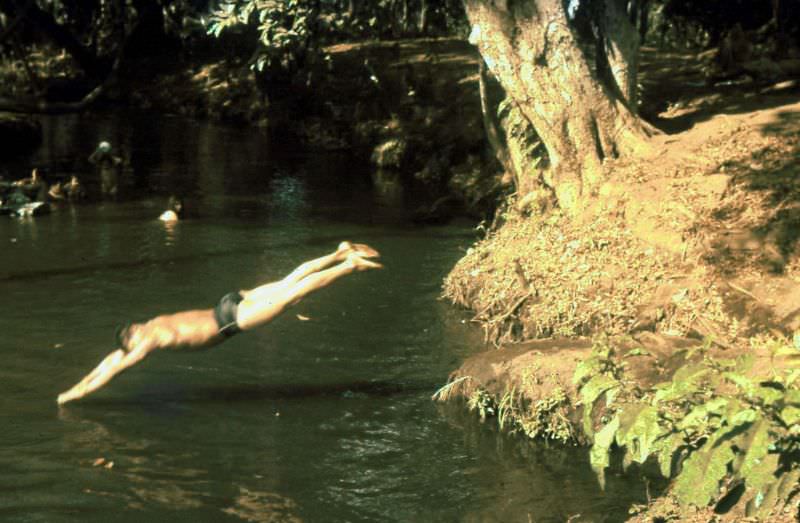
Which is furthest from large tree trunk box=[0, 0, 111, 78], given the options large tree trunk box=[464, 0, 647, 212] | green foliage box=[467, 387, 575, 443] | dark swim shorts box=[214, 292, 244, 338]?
green foliage box=[467, 387, 575, 443]

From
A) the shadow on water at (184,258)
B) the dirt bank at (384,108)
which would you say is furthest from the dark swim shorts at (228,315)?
the dirt bank at (384,108)

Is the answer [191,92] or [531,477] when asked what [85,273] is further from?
[191,92]

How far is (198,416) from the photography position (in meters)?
10.1

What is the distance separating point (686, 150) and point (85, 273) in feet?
24.6

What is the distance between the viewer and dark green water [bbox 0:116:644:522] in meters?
8.31

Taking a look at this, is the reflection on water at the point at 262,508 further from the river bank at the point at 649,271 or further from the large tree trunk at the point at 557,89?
the large tree trunk at the point at 557,89

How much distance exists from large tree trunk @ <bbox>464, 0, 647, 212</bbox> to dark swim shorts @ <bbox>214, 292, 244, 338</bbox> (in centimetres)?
507

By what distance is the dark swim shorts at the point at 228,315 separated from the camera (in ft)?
32.7

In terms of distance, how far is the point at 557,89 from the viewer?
13.8 metres

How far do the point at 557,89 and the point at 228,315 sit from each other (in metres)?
5.56

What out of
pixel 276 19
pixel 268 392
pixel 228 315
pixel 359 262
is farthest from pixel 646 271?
pixel 276 19

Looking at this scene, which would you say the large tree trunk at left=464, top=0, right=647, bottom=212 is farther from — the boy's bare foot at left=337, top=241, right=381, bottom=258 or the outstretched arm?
the outstretched arm

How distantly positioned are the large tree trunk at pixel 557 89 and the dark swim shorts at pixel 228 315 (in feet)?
16.6

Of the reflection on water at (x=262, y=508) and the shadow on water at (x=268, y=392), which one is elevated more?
the shadow on water at (x=268, y=392)
